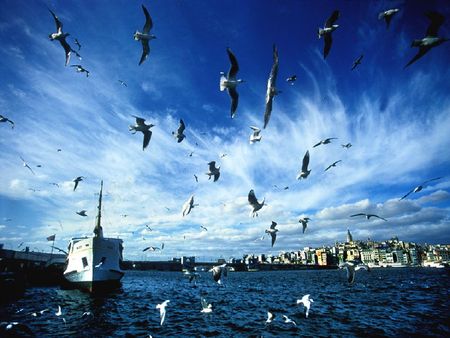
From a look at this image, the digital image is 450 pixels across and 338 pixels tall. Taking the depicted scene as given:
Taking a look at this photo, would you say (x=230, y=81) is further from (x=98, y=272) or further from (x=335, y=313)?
(x=98, y=272)

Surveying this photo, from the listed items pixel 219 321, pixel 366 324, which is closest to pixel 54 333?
pixel 219 321

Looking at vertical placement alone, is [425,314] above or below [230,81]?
below

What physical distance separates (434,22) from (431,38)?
465mm

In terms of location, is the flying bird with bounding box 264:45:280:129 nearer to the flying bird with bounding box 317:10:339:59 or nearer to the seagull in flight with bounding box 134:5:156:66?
the flying bird with bounding box 317:10:339:59

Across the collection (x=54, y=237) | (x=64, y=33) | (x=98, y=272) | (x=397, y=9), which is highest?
(x=64, y=33)

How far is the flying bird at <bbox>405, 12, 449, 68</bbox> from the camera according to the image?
7520 mm

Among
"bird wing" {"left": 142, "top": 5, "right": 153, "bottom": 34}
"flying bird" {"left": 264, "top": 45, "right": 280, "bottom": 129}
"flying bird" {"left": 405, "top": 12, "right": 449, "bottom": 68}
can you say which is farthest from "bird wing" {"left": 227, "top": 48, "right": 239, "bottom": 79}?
"flying bird" {"left": 405, "top": 12, "right": 449, "bottom": 68}

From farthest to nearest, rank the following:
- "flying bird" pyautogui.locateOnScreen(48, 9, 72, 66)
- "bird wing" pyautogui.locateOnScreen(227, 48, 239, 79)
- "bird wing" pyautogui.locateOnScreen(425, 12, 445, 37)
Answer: "flying bird" pyautogui.locateOnScreen(48, 9, 72, 66) → "bird wing" pyautogui.locateOnScreen(425, 12, 445, 37) → "bird wing" pyautogui.locateOnScreen(227, 48, 239, 79)

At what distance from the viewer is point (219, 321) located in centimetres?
1925

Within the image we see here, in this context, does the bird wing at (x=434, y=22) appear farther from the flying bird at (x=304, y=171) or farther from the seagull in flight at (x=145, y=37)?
the seagull in flight at (x=145, y=37)

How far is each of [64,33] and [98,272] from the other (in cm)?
3269

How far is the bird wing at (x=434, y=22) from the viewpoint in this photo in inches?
293

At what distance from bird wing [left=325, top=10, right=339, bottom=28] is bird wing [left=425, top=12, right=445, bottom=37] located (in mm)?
2524

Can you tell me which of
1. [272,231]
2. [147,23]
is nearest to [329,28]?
[147,23]
